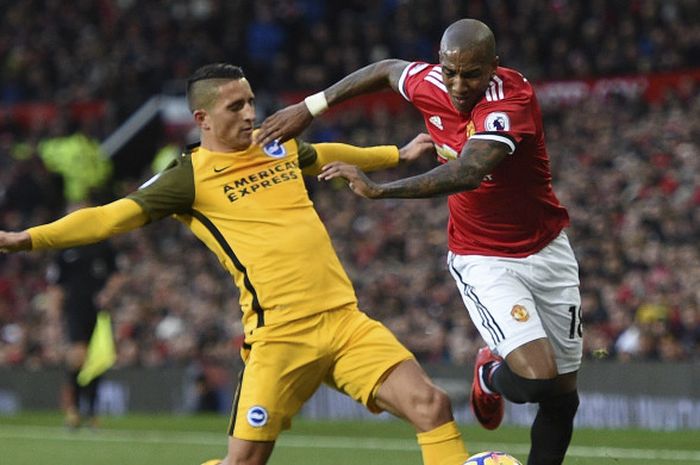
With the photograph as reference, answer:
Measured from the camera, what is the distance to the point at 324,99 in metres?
7.76

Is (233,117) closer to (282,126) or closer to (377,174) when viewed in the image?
(282,126)

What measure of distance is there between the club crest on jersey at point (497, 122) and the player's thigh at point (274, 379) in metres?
1.23

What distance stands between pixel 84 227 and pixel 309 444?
20.3 ft

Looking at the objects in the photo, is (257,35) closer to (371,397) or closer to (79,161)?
(79,161)

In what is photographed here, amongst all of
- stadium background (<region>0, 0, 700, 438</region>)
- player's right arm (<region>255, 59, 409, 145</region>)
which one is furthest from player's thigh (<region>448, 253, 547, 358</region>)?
stadium background (<region>0, 0, 700, 438</region>)

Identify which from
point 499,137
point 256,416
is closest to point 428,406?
point 256,416

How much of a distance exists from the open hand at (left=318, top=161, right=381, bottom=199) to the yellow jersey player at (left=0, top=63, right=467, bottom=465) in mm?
589

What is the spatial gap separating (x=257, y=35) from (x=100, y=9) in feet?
14.0

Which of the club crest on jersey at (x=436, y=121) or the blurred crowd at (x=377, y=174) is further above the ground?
the club crest on jersey at (x=436, y=121)

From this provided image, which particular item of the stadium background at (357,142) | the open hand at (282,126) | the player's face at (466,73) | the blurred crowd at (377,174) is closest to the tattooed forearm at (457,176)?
the player's face at (466,73)

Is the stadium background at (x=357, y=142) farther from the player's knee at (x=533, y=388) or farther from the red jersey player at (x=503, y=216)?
the player's knee at (x=533, y=388)

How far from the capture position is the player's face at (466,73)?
22.9ft

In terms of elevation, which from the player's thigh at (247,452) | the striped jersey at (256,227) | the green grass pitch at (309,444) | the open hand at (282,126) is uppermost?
the open hand at (282,126)

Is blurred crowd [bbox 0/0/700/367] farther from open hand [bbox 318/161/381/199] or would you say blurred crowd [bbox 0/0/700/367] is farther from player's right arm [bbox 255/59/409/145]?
open hand [bbox 318/161/381/199]
